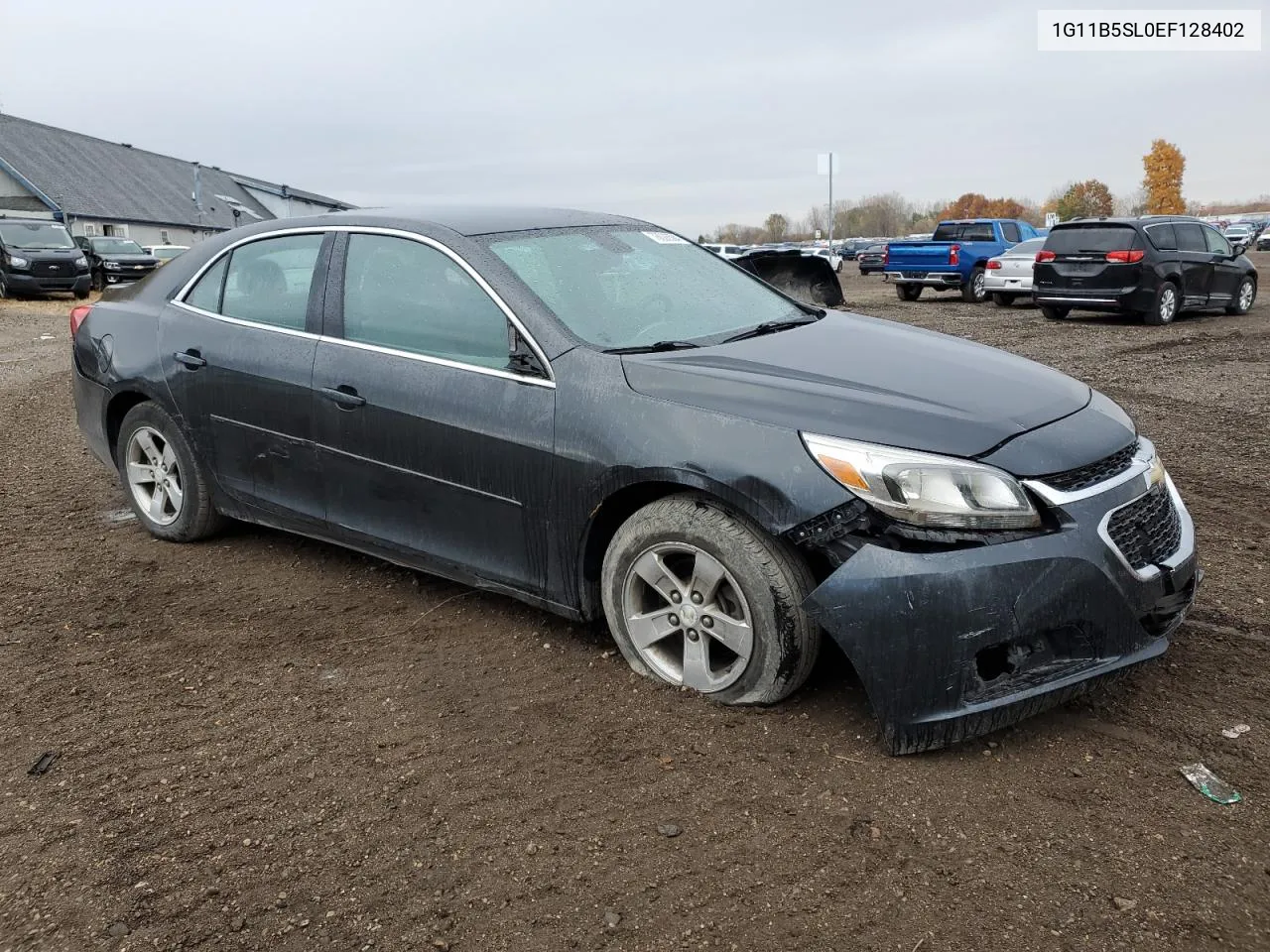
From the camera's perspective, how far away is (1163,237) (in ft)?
52.9

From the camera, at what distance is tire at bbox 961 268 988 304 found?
23.2 meters

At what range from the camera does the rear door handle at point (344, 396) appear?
411 centimetres

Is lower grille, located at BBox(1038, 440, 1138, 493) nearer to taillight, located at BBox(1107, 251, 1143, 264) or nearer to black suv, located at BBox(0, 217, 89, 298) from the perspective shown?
taillight, located at BBox(1107, 251, 1143, 264)

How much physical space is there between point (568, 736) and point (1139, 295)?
14935 millimetres

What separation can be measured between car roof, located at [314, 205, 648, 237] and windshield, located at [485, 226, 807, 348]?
0.08 meters

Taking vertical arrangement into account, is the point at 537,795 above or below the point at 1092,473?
below

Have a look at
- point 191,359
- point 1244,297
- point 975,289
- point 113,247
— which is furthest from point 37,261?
point 1244,297

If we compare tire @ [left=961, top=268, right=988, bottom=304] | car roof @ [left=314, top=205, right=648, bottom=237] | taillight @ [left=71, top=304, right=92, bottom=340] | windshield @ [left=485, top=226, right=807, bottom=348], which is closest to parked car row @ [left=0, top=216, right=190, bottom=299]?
tire @ [left=961, top=268, right=988, bottom=304]

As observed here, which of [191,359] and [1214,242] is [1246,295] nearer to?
[1214,242]

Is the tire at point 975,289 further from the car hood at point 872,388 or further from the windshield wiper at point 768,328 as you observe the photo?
the car hood at point 872,388

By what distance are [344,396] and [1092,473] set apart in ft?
8.77

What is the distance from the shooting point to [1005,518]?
2992 mm

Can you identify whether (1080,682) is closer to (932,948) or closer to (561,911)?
(932,948)

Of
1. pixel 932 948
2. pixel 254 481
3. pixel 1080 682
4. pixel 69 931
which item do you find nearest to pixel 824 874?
pixel 932 948
